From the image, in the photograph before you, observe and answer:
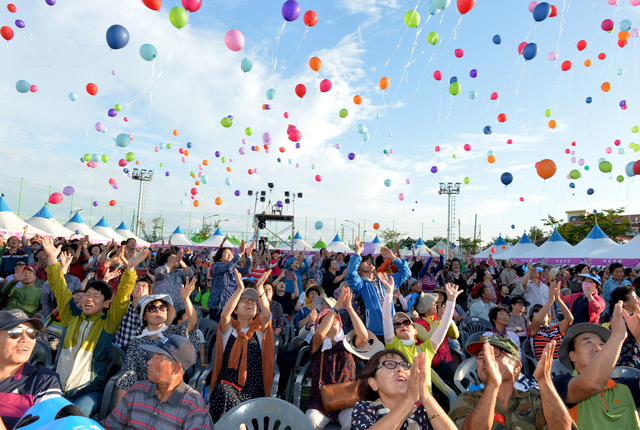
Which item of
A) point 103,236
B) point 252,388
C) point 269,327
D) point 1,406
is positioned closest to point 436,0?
point 269,327

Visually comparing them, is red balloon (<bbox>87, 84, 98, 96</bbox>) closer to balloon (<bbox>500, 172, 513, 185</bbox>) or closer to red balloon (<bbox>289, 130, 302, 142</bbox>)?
red balloon (<bbox>289, 130, 302, 142</bbox>)

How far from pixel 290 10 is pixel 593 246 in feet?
49.9

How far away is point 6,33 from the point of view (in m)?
7.46

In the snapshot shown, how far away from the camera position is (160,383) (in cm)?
214

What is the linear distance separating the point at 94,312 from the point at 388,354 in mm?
2487

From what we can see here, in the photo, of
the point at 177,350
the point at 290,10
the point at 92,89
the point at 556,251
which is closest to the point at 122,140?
the point at 92,89

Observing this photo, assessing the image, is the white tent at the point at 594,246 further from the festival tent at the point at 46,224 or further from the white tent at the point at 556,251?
the festival tent at the point at 46,224

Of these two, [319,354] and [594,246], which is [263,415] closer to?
[319,354]

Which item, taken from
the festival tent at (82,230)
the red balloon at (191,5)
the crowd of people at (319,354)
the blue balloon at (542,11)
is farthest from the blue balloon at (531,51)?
the festival tent at (82,230)

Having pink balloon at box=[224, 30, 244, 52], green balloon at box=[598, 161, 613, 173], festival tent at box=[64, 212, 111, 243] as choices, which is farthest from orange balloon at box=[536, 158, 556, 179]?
festival tent at box=[64, 212, 111, 243]

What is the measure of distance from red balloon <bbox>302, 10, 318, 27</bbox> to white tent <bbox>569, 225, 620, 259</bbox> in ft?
45.6

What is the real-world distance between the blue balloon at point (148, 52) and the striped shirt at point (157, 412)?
7102 millimetres

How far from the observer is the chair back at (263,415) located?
2.16 meters

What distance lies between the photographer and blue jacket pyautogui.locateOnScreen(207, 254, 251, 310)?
508cm
